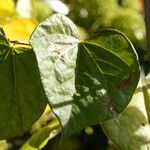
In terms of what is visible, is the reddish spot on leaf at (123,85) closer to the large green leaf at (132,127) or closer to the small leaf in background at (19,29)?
the large green leaf at (132,127)

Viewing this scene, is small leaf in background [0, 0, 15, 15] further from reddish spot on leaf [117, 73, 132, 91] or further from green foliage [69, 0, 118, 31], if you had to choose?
reddish spot on leaf [117, 73, 132, 91]

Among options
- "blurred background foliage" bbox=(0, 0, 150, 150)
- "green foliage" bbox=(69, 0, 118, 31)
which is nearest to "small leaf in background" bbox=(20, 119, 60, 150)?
"blurred background foliage" bbox=(0, 0, 150, 150)

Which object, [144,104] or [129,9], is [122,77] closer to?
[144,104]

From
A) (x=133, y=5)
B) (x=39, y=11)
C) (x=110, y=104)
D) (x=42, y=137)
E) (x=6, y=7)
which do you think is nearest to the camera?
(x=110, y=104)

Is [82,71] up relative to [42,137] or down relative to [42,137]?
up

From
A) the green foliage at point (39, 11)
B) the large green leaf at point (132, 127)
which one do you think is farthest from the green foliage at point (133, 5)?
the large green leaf at point (132, 127)

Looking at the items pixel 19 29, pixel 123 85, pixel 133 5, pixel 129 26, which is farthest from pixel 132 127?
pixel 133 5

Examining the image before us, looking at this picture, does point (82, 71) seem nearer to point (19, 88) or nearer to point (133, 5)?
point (19, 88)
